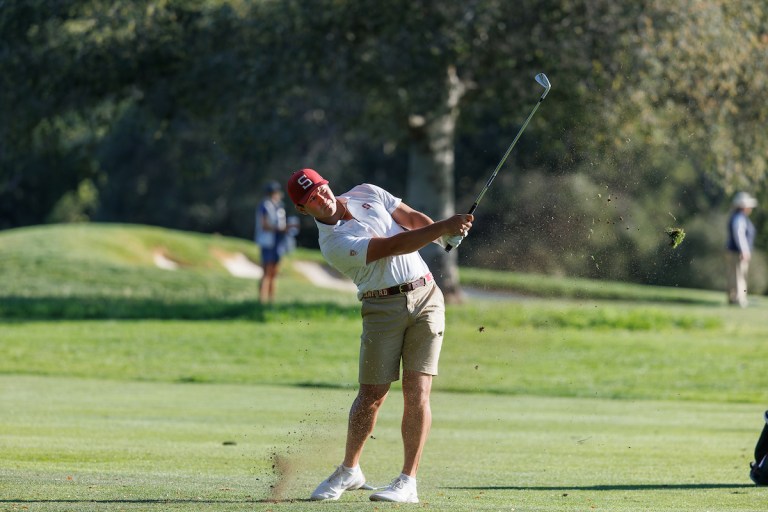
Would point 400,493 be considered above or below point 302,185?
below

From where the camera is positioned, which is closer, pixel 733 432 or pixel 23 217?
pixel 733 432

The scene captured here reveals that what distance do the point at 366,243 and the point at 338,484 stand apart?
1323 mm

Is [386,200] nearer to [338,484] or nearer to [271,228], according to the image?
[338,484]

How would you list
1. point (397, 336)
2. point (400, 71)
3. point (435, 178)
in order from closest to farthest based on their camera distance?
point (397, 336) → point (400, 71) → point (435, 178)

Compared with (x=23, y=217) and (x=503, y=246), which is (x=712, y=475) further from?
(x=23, y=217)

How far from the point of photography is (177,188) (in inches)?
2286

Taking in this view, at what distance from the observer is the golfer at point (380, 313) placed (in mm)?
7281

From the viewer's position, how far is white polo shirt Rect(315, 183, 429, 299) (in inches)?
286

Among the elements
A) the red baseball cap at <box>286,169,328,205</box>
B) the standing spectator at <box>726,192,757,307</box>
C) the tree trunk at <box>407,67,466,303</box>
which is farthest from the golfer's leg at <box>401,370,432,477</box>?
the standing spectator at <box>726,192,757,307</box>

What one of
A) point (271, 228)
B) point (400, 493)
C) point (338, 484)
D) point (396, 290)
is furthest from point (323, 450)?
point (271, 228)

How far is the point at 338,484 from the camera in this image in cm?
742

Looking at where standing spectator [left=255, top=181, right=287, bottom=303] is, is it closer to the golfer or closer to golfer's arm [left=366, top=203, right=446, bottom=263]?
the golfer

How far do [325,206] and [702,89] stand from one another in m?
16.0

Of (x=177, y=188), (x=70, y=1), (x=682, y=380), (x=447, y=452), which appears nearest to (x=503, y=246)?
(x=682, y=380)
